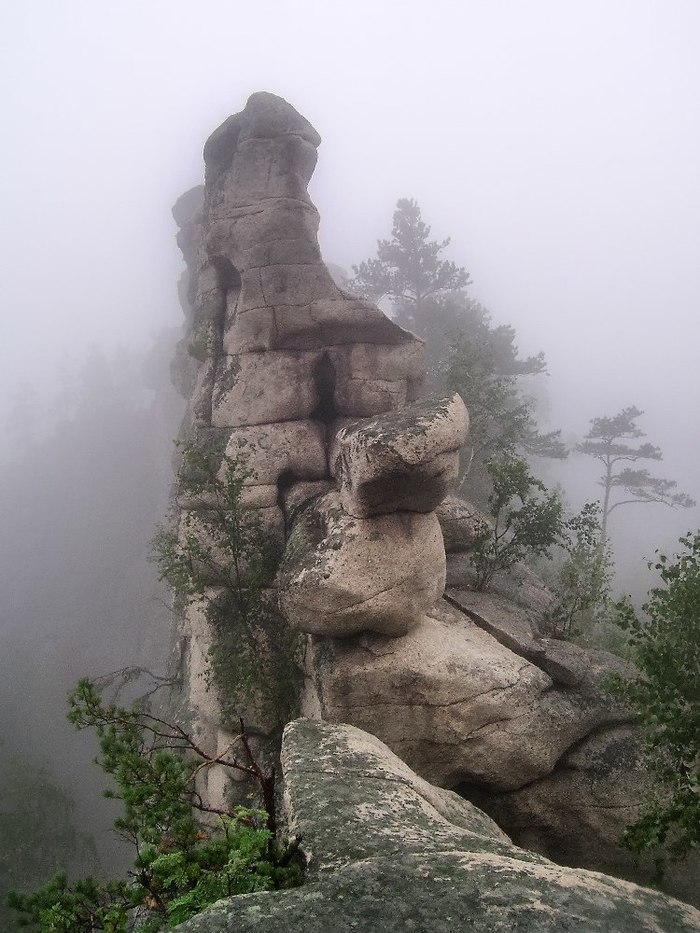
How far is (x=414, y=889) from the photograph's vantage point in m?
3.59

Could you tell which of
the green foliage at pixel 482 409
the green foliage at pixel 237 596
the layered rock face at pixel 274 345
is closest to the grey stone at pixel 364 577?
the layered rock face at pixel 274 345

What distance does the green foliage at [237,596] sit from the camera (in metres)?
14.6

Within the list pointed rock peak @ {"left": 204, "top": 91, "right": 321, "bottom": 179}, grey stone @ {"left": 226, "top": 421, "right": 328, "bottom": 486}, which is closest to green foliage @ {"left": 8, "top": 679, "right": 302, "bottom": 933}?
grey stone @ {"left": 226, "top": 421, "right": 328, "bottom": 486}

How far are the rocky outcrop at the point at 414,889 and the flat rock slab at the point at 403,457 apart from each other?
758 cm

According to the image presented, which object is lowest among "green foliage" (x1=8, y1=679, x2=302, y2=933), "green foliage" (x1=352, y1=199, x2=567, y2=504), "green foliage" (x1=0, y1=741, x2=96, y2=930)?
"green foliage" (x1=0, y1=741, x2=96, y2=930)

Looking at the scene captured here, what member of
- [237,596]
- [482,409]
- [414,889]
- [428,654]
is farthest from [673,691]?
[482,409]

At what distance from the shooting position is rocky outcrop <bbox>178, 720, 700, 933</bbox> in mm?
3270

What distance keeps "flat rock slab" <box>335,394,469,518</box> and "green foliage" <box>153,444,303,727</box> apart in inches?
142

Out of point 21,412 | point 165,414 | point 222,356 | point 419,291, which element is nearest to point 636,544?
point 419,291

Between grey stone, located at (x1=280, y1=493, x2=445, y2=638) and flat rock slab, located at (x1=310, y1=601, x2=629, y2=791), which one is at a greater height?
grey stone, located at (x1=280, y1=493, x2=445, y2=638)

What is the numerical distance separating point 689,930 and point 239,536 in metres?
13.0

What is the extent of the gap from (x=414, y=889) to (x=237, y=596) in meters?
12.7

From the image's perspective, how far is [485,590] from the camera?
55.3ft

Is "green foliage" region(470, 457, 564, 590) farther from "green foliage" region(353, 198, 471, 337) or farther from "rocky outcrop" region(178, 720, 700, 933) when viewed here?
"green foliage" region(353, 198, 471, 337)
